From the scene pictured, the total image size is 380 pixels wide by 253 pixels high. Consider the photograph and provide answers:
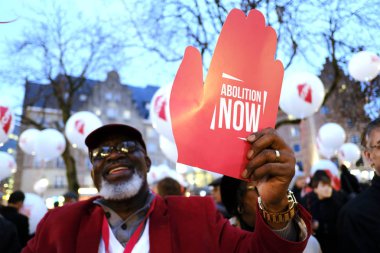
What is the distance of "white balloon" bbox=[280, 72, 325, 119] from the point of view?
598 centimetres

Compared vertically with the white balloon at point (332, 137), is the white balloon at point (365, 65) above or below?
above

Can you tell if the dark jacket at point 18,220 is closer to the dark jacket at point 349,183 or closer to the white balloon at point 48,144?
the white balloon at point 48,144

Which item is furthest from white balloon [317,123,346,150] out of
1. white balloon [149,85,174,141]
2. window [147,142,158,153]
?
window [147,142,158,153]

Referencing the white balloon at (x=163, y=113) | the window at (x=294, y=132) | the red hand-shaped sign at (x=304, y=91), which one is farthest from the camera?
the window at (x=294, y=132)

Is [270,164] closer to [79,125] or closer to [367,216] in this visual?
[367,216]

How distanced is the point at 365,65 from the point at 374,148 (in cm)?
477

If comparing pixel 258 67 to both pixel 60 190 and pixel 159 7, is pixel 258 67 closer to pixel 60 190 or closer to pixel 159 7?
pixel 159 7

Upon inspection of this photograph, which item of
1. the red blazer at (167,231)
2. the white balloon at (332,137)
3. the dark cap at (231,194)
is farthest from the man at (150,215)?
the white balloon at (332,137)

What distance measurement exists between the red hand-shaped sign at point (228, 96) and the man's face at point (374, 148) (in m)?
1.35

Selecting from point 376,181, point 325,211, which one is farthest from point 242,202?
point 325,211

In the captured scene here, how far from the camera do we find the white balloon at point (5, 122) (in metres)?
5.85

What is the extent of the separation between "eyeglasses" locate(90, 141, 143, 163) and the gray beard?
16 cm

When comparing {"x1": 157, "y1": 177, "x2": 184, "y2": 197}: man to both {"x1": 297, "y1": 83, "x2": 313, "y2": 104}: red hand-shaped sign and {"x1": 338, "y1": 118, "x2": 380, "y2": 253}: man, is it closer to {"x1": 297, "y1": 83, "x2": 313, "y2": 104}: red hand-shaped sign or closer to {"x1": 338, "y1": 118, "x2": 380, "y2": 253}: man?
{"x1": 338, "y1": 118, "x2": 380, "y2": 253}: man

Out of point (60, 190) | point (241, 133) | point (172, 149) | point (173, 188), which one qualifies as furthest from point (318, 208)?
point (60, 190)
